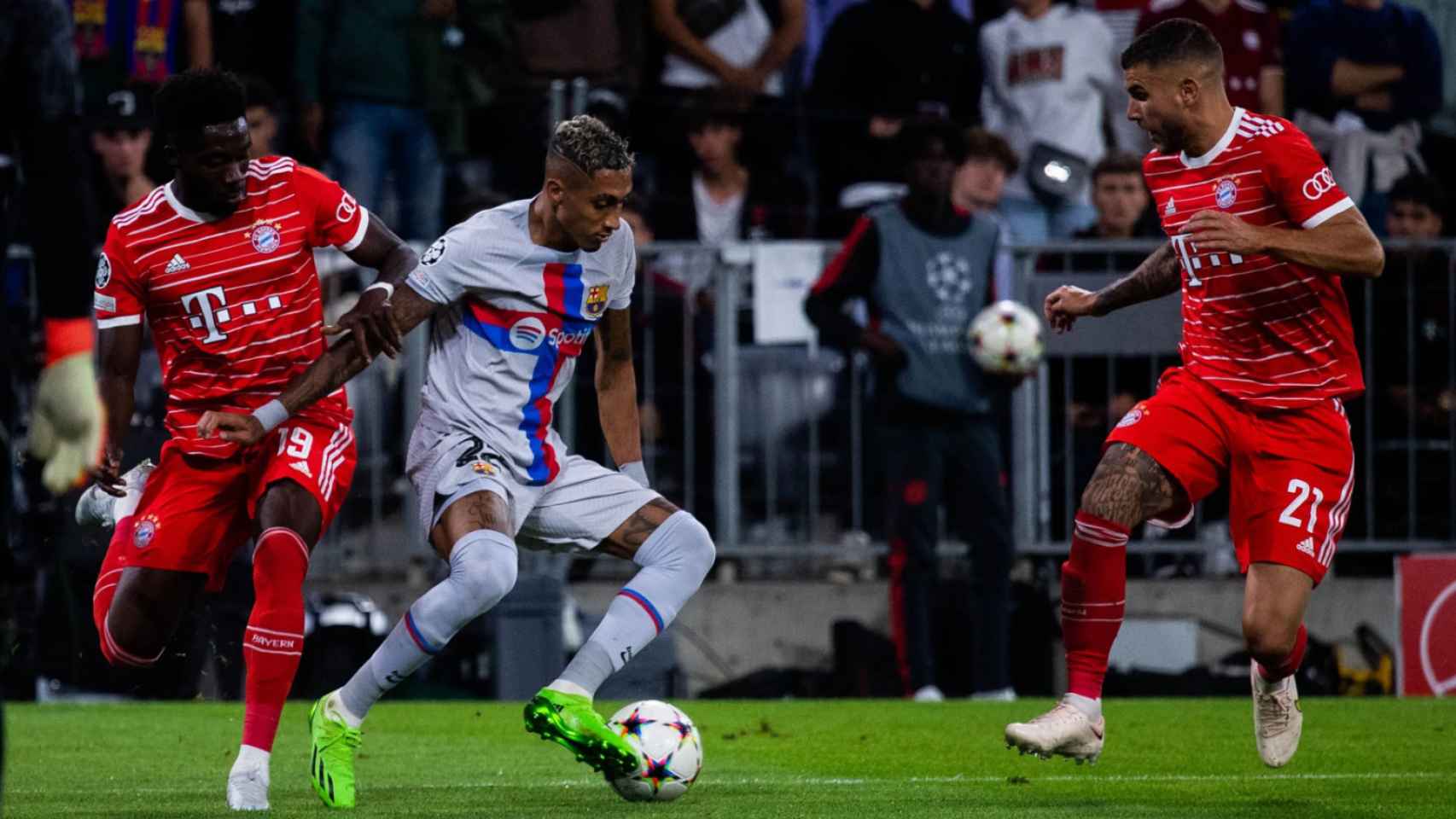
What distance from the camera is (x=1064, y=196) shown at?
13273 mm

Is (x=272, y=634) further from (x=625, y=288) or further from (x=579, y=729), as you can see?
(x=625, y=288)

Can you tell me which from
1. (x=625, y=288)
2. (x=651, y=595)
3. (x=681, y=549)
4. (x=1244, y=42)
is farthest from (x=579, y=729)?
(x=1244, y=42)

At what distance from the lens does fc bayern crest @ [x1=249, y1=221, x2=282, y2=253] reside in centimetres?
719

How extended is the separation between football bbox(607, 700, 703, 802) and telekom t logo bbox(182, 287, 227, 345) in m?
1.87

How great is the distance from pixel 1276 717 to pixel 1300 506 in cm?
74

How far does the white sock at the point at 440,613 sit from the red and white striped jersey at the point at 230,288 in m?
0.84

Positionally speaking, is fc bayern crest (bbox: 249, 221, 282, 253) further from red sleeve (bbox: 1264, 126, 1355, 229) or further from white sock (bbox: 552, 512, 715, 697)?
red sleeve (bbox: 1264, 126, 1355, 229)

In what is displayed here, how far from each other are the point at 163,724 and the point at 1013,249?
5.30 metres

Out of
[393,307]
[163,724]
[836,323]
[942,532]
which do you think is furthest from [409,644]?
[942,532]

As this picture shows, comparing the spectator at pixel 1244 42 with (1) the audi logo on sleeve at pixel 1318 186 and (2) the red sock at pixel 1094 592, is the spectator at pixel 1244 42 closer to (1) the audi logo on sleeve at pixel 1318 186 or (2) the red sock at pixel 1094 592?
(1) the audi logo on sleeve at pixel 1318 186

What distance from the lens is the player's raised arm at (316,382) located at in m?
6.76

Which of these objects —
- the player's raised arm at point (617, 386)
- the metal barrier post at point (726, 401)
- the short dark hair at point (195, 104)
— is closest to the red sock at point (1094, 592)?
the player's raised arm at point (617, 386)

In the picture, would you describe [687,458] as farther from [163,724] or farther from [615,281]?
[615,281]

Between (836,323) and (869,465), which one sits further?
(869,465)
